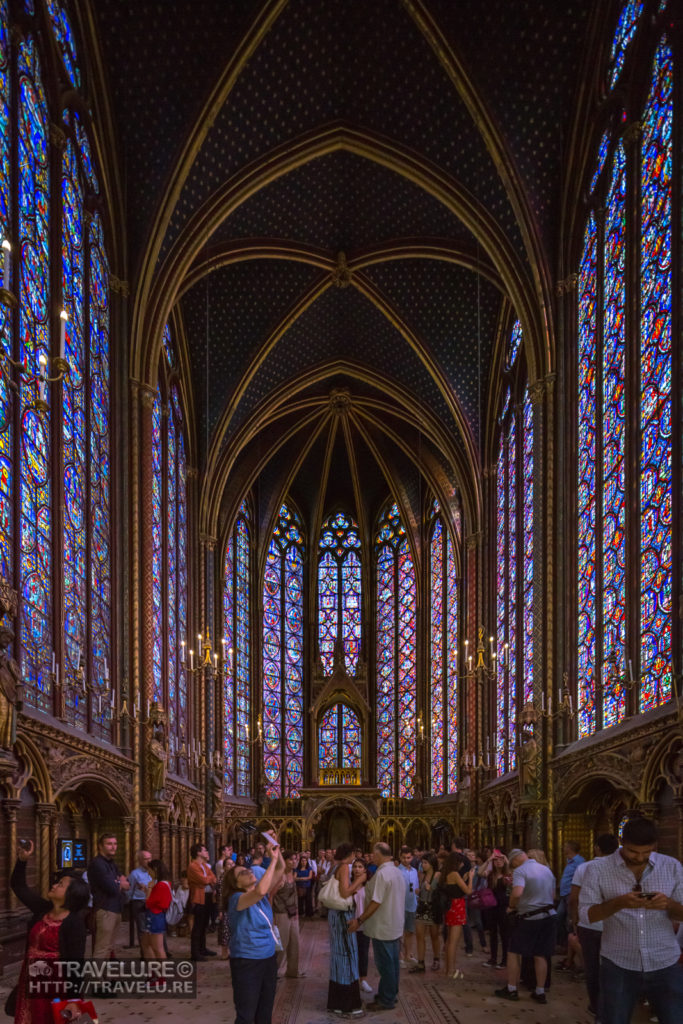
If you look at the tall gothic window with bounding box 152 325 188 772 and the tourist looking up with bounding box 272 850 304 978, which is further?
the tall gothic window with bounding box 152 325 188 772

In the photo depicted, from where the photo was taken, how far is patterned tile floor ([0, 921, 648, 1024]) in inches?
382

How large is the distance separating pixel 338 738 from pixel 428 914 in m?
24.6

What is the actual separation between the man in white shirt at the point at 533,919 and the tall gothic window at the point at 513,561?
12150mm

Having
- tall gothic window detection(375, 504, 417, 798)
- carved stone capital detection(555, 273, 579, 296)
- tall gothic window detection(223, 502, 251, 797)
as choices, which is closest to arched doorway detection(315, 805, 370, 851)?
tall gothic window detection(375, 504, 417, 798)

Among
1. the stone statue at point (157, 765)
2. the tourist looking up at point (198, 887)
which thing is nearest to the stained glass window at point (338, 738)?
the stone statue at point (157, 765)

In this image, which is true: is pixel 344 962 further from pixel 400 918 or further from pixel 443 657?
pixel 443 657

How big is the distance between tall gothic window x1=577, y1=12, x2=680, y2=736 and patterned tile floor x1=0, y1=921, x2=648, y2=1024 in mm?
4432

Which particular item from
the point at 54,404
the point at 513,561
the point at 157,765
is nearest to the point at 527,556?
the point at 513,561

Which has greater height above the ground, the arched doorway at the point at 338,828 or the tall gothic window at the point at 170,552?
the tall gothic window at the point at 170,552

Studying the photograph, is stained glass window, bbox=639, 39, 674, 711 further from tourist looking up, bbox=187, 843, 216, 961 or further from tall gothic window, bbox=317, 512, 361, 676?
tall gothic window, bbox=317, 512, 361, 676

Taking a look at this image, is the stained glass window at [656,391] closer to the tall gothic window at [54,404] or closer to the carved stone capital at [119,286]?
the tall gothic window at [54,404]

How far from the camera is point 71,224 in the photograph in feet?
59.3

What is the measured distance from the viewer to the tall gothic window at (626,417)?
48.0 feet

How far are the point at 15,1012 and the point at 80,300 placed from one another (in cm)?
1434
